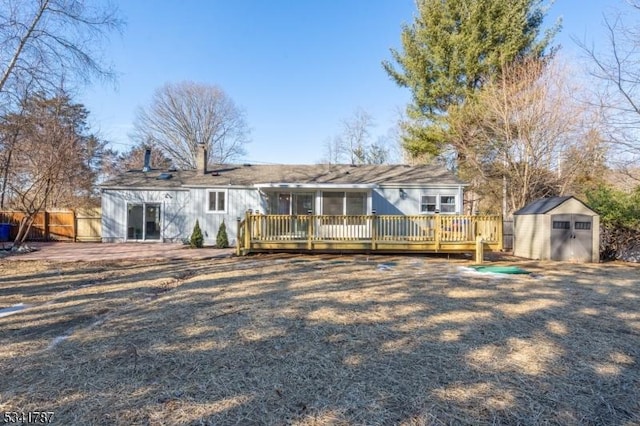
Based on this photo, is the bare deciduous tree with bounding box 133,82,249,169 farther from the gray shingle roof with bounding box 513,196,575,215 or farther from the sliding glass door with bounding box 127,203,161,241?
the gray shingle roof with bounding box 513,196,575,215

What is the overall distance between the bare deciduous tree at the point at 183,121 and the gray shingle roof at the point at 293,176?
12651 millimetres

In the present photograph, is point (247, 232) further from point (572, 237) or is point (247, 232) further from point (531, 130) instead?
point (531, 130)

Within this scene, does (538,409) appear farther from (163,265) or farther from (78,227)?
(78,227)

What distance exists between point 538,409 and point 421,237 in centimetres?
882

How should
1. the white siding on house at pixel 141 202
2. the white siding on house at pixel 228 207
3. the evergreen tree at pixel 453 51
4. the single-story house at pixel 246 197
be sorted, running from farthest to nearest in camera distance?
the evergreen tree at pixel 453 51, the white siding on house at pixel 141 202, the white siding on house at pixel 228 207, the single-story house at pixel 246 197

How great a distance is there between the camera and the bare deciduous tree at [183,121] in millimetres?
29281

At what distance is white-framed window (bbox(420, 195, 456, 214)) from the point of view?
46.9 ft

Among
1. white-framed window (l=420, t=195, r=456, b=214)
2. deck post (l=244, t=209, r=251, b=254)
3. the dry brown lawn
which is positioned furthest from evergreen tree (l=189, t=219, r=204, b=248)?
white-framed window (l=420, t=195, r=456, b=214)

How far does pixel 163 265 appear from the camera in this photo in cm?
902

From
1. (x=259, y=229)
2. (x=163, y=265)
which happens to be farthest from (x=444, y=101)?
(x=163, y=265)

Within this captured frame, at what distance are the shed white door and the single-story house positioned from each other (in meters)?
3.96

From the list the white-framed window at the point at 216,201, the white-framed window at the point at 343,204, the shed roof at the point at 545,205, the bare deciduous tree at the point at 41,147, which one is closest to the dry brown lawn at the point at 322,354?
the shed roof at the point at 545,205

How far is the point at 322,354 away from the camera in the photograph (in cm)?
317

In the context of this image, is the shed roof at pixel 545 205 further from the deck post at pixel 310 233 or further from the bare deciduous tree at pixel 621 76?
the deck post at pixel 310 233
